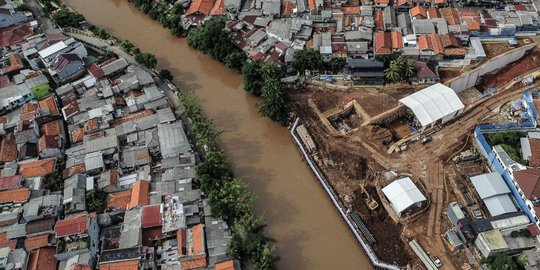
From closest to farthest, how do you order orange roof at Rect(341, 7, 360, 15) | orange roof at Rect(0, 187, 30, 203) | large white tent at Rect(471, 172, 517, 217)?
large white tent at Rect(471, 172, 517, 217) < orange roof at Rect(0, 187, 30, 203) < orange roof at Rect(341, 7, 360, 15)

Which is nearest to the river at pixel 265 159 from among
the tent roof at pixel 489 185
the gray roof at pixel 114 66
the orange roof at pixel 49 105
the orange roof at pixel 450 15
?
the gray roof at pixel 114 66

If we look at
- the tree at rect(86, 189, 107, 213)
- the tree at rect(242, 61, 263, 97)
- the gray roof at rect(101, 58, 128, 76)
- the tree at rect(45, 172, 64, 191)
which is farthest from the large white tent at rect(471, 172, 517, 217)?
the gray roof at rect(101, 58, 128, 76)

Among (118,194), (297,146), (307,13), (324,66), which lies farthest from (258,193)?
(307,13)

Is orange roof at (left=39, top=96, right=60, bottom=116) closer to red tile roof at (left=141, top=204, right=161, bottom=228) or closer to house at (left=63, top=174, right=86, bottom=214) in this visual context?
house at (left=63, top=174, right=86, bottom=214)

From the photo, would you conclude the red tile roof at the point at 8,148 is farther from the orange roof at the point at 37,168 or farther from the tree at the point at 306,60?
the tree at the point at 306,60

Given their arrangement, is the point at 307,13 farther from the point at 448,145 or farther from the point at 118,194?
the point at 118,194

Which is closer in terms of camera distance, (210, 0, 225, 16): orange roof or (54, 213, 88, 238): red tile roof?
(54, 213, 88, 238): red tile roof

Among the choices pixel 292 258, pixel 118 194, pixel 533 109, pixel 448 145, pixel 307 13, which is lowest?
pixel 292 258
